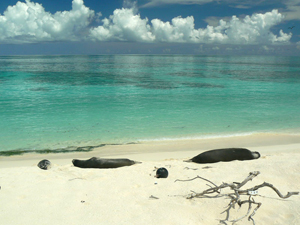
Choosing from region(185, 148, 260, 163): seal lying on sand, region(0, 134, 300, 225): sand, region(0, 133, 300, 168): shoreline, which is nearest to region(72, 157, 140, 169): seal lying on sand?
region(0, 134, 300, 225): sand

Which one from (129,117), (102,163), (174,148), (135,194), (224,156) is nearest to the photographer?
(135,194)

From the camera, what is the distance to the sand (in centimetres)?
407

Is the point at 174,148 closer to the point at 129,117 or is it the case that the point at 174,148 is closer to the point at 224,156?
the point at 224,156

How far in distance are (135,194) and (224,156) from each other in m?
3.52

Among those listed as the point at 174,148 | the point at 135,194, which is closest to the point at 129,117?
the point at 174,148

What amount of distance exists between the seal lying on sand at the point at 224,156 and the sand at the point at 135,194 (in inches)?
12.6

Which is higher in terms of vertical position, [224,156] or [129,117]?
[224,156]

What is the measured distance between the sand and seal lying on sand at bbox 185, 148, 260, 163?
12.6 inches

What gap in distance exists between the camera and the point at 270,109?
16703mm

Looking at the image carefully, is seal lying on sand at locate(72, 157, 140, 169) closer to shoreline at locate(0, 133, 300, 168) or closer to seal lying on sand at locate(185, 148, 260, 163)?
shoreline at locate(0, 133, 300, 168)

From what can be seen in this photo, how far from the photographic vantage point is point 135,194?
16.4 feet

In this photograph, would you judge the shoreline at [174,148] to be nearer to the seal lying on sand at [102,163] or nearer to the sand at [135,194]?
the sand at [135,194]

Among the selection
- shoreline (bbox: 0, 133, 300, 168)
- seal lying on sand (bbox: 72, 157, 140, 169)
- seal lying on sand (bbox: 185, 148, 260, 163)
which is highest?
seal lying on sand (bbox: 185, 148, 260, 163)

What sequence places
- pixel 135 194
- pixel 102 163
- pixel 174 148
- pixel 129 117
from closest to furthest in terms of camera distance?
pixel 135 194, pixel 102 163, pixel 174 148, pixel 129 117
